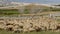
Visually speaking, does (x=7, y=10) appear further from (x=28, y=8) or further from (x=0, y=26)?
(x=0, y=26)

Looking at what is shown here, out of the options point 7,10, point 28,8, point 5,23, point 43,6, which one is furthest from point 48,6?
point 5,23

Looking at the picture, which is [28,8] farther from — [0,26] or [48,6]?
[0,26]

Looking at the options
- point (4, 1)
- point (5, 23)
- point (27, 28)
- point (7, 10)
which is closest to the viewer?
point (27, 28)

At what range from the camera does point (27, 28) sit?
536 inches

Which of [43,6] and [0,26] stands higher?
[0,26]

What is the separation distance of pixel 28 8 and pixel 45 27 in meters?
17.7

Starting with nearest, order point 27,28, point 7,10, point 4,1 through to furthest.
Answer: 1. point 27,28
2. point 7,10
3. point 4,1

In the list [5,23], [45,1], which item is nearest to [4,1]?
[45,1]

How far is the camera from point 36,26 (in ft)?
46.0

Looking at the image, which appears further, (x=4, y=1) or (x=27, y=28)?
(x=4, y=1)

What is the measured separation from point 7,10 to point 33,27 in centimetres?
1819

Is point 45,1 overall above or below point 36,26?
below

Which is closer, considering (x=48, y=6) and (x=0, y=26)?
(x=0, y=26)

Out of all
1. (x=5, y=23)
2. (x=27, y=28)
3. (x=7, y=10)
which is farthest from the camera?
(x=7, y=10)
